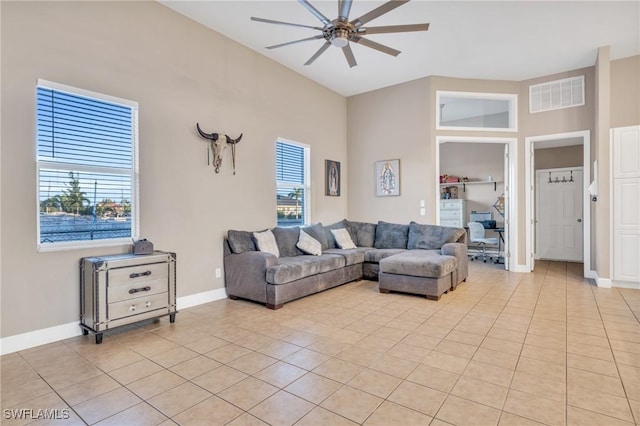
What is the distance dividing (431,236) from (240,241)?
119 inches

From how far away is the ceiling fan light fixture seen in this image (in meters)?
3.06

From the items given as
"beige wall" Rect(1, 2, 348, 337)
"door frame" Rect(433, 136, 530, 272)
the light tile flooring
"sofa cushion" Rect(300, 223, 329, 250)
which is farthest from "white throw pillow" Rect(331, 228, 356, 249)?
the light tile flooring

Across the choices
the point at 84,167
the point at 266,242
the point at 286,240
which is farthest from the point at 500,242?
the point at 84,167

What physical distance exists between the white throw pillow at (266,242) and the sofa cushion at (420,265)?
4.83 ft

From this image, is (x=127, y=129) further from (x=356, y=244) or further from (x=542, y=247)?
(x=542, y=247)

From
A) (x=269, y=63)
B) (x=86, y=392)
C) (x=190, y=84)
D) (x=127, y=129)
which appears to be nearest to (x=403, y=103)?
(x=269, y=63)

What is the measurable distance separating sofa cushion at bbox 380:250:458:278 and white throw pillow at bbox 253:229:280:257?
147cm

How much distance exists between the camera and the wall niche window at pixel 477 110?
5945 mm

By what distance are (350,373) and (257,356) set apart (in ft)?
2.45

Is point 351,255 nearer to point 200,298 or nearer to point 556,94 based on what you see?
A: point 200,298

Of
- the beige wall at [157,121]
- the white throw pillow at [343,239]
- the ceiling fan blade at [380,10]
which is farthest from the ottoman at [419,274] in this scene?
the ceiling fan blade at [380,10]

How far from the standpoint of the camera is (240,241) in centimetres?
432

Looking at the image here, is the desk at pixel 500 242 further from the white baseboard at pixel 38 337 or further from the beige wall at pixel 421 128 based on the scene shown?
the white baseboard at pixel 38 337

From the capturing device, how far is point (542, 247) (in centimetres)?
771
